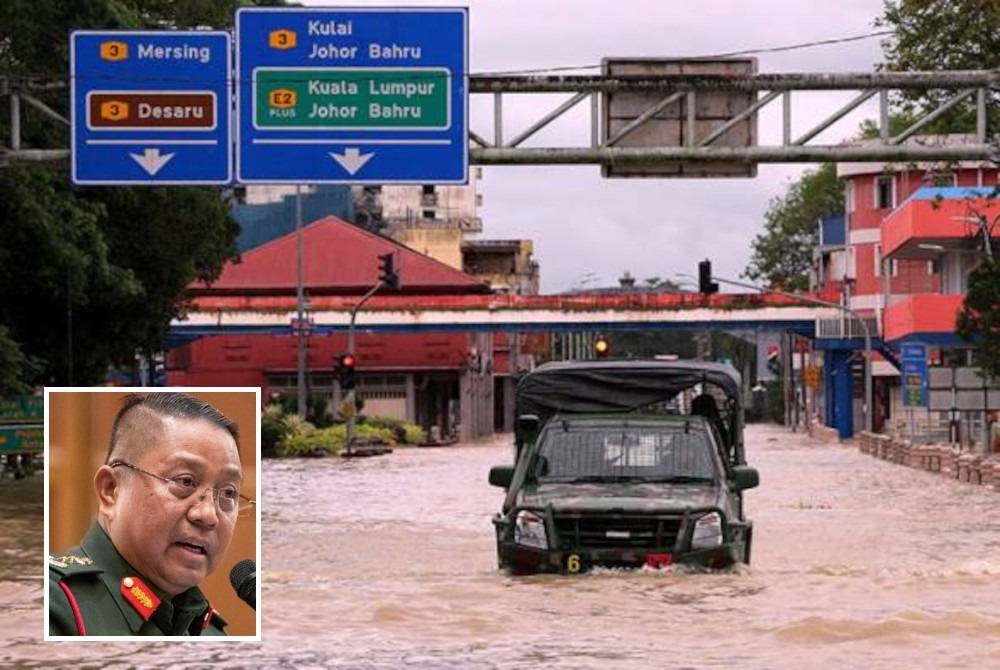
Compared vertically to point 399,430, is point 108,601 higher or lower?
higher

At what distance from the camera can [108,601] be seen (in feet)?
14.9

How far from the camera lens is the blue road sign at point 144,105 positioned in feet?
80.1

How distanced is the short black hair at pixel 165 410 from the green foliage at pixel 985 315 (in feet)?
148

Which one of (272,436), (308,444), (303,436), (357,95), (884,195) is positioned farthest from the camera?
(884,195)

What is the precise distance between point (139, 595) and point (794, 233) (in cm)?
12573

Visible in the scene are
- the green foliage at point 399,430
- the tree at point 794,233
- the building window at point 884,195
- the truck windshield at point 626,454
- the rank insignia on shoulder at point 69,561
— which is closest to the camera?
the rank insignia on shoulder at point 69,561

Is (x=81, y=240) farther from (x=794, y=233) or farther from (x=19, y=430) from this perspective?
(x=794, y=233)

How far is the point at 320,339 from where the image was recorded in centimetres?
9156

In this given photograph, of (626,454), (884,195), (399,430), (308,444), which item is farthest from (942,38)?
(884,195)

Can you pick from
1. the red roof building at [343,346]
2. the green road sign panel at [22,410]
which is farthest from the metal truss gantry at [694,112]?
the red roof building at [343,346]

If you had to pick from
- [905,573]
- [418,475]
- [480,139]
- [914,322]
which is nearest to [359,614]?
[905,573]

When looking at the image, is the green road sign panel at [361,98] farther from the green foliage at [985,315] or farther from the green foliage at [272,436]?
the green foliage at [272,436]

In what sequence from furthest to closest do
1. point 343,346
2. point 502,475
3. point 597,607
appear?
point 343,346
point 502,475
point 597,607

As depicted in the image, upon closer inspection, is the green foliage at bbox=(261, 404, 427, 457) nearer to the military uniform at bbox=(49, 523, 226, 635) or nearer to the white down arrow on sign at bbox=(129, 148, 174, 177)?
the white down arrow on sign at bbox=(129, 148, 174, 177)
